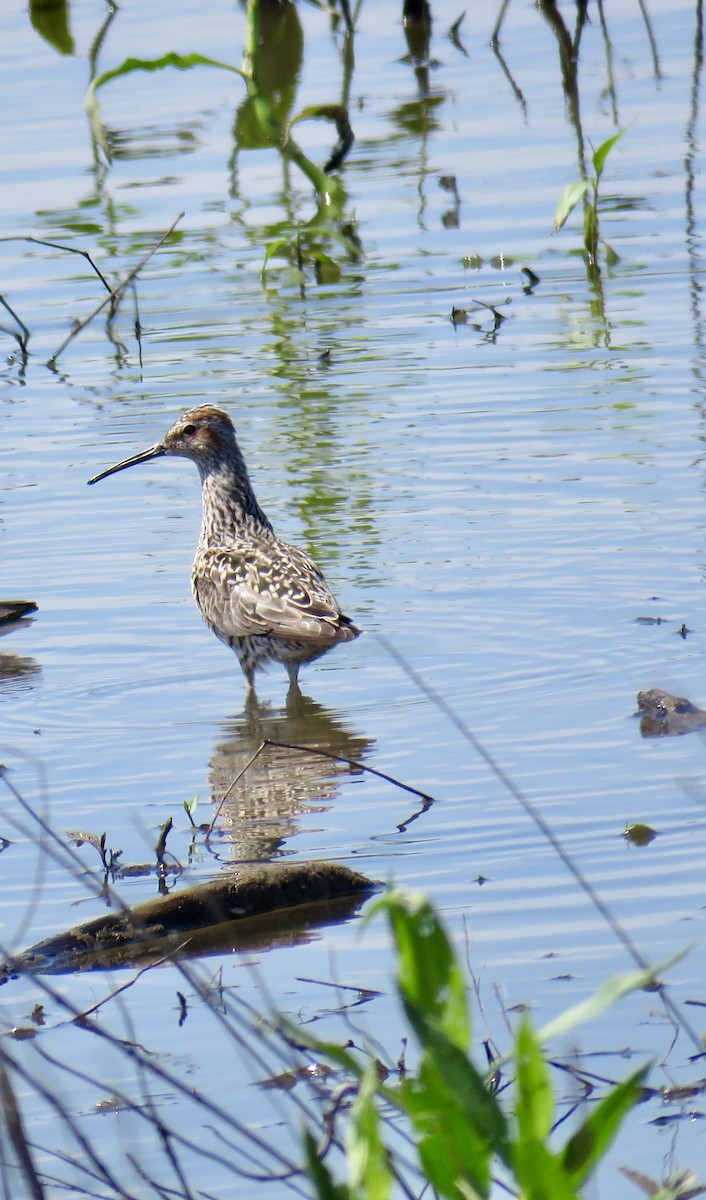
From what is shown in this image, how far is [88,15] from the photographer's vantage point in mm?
21250

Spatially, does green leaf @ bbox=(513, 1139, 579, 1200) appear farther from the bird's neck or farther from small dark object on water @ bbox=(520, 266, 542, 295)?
small dark object on water @ bbox=(520, 266, 542, 295)

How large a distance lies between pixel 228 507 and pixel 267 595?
3.44 ft

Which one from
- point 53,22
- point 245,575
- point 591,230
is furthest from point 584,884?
point 53,22

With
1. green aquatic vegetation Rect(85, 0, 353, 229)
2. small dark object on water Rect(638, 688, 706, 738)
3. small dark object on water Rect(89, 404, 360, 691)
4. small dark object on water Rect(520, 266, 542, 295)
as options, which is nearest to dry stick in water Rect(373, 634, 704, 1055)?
small dark object on water Rect(638, 688, 706, 738)

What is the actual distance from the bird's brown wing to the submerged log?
2.27 m

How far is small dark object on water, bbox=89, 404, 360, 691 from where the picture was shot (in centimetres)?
788

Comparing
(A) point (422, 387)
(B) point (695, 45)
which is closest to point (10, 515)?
(A) point (422, 387)

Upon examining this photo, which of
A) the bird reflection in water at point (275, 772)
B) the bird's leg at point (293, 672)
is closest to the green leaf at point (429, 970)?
the bird reflection in water at point (275, 772)

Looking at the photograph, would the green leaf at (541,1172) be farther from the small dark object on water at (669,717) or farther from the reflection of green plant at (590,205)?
the reflection of green plant at (590,205)

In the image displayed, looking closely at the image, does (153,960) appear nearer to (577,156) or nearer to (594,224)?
(594,224)

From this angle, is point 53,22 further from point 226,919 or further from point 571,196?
point 226,919

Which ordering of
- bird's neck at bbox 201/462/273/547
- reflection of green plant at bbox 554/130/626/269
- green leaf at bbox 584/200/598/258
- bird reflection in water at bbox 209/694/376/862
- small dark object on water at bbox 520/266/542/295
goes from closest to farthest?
bird reflection in water at bbox 209/694/376/862 < bird's neck at bbox 201/462/273/547 < reflection of green plant at bbox 554/130/626/269 < green leaf at bbox 584/200/598/258 < small dark object on water at bbox 520/266/542/295

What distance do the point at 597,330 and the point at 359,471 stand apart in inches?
104

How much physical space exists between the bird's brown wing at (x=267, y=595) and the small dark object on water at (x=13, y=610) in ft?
2.51
